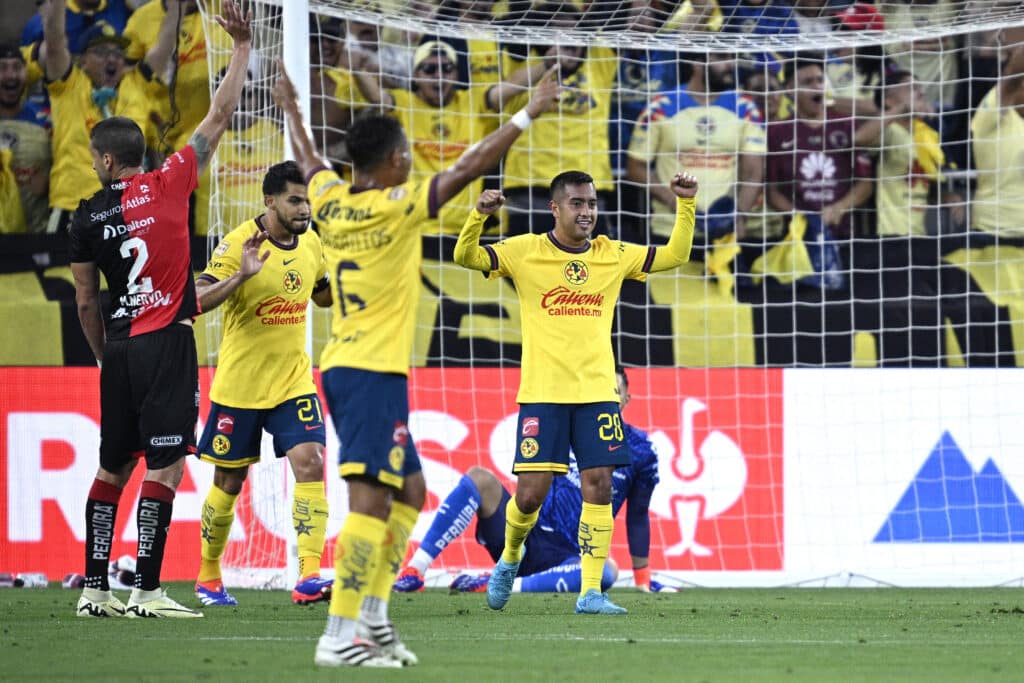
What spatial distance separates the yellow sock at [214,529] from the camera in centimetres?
765

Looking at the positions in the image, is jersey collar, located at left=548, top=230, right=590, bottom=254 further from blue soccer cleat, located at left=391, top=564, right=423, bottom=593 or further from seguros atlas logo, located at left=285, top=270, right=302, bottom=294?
blue soccer cleat, located at left=391, top=564, right=423, bottom=593

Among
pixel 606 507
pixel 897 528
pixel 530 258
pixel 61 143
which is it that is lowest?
pixel 897 528

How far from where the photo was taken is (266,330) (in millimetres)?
7535

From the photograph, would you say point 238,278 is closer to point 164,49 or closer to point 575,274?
point 575,274

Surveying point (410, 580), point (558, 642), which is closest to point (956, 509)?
point (410, 580)

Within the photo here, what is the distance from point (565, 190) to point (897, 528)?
14.9 feet

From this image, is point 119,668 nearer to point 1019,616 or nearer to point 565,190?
point 565,190

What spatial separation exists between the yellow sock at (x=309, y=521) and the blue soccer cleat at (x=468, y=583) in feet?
5.38

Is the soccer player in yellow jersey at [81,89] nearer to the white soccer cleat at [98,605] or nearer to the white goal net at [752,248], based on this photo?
the white goal net at [752,248]

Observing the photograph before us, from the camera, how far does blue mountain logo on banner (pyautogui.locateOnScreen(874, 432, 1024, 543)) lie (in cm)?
1045

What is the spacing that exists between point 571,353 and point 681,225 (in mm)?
815

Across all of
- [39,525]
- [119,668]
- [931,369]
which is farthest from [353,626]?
[931,369]

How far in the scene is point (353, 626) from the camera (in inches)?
180

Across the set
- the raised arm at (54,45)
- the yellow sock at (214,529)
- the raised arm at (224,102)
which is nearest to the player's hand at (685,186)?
the raised arm at (224,102)
